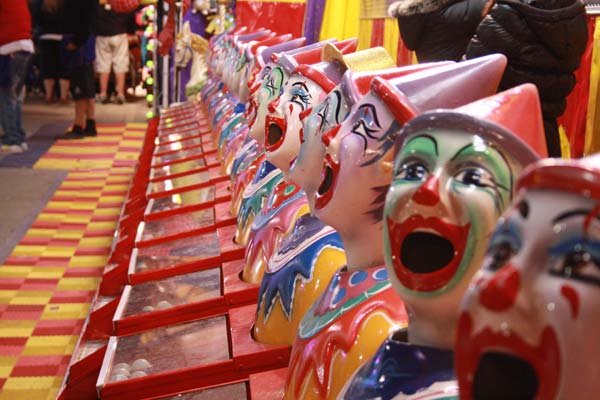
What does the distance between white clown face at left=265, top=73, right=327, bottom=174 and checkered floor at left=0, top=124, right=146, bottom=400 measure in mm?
1442

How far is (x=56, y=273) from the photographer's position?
15.8 ft

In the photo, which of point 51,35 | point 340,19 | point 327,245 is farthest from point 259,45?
point 51,35

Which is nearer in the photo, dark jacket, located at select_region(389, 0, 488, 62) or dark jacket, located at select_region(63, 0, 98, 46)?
dark jacket, located at select_region(389, 0, 488, 62)

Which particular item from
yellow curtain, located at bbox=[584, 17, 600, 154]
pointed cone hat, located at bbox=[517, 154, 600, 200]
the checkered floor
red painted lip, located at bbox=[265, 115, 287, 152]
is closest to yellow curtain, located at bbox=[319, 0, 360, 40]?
the checkered floor

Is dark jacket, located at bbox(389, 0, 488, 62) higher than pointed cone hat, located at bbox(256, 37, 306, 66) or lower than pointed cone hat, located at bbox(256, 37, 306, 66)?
higher

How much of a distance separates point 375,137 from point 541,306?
0.79 meters

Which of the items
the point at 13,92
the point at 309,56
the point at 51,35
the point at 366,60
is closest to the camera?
the point at 366,60

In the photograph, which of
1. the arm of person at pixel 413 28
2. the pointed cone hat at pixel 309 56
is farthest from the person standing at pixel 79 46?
the pointed cone hat at pixel 309 56

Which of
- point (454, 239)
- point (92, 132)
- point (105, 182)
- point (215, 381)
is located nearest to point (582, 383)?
point (454, 239)

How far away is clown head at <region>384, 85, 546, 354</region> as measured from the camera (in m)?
1.13

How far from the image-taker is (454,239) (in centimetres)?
113

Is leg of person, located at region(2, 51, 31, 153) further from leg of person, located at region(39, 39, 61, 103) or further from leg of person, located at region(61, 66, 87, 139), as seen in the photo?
leg of person, located at region(39, 39, 61, 103)

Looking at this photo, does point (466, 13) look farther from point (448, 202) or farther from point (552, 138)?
point (448, 202)

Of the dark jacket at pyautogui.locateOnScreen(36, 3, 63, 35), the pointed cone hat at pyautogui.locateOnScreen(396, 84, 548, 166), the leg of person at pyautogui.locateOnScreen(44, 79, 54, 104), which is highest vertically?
the pointed cone hat at pyautogui.locateOnScreen(396, 84, 548, 166)
